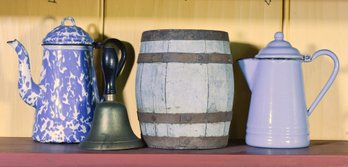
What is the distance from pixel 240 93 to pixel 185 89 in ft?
0.80

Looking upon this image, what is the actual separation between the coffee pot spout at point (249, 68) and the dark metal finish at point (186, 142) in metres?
0.14

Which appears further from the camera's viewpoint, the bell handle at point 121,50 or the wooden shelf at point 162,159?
the bell handle at point 121,50

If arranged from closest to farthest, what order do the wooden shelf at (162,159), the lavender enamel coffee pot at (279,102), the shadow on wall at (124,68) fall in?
the wooden shelf at (162,159), the lavender enamel coffee pot at (279,102), the shadow on wall at (124,68)

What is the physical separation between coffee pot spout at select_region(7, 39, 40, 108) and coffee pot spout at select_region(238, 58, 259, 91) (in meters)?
0.40

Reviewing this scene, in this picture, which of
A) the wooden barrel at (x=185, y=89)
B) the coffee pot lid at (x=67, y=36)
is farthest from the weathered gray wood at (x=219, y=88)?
the coffee pot lid at (x=67, y=36)

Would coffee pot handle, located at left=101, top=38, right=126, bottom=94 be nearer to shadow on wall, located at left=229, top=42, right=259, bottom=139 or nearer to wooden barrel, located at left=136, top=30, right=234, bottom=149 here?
wooden barrel, located at left=136, top=30, right=234, bottom=149

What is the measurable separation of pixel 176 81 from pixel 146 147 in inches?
5.7

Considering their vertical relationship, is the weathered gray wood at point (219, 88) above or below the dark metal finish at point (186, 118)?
above

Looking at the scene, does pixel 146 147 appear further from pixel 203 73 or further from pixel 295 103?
pixel 295 103

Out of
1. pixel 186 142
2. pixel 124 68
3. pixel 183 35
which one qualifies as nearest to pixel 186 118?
pixel 186 142

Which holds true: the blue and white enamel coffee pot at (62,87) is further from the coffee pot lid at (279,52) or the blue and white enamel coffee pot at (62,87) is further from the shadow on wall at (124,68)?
the coffee pot lid at (279,52)

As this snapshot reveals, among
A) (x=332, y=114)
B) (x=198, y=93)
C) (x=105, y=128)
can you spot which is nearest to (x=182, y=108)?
(x=198, y=93)

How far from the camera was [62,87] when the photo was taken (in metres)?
1.16

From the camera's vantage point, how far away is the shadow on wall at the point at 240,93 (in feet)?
4.18
